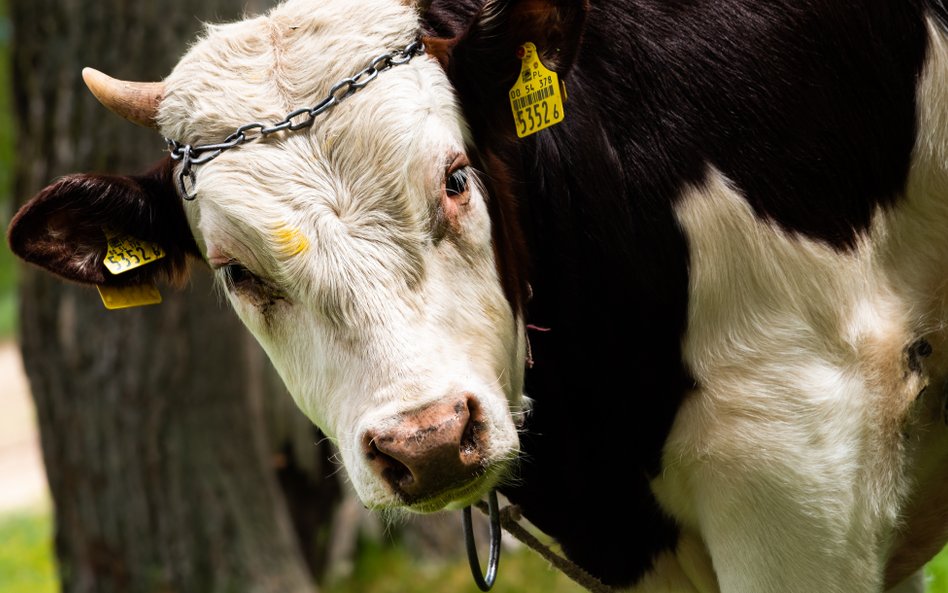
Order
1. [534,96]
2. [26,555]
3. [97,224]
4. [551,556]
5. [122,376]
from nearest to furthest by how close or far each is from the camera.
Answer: [534,96] → [97,224] → [551,556] → [122,376] → [26,555]

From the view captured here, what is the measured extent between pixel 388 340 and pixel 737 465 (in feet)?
3.21

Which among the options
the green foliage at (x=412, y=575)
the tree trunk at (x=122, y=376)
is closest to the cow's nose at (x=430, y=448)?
the green foliage at (x=412, y=575)

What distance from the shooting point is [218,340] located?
6.00m

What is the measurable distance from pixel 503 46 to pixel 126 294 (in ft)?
4.48

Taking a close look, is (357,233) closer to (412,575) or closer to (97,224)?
(97,224)

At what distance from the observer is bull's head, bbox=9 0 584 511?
2.66m

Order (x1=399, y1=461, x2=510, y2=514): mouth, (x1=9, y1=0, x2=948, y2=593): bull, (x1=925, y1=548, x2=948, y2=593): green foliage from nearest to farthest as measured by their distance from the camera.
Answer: (x1=399, y1=461, x2=510, y2=514): mouth < (x1=9, y1=0, x2=948, y2=593): bull < (x1=925, y1=548, x2=948, y2=593): green foliage

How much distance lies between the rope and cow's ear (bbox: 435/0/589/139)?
1170mm

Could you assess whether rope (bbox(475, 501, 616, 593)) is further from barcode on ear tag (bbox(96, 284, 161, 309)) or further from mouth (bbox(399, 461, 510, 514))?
barcode on ear tag (bbox(96, 284, 161, 309))

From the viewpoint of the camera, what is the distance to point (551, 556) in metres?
3.46

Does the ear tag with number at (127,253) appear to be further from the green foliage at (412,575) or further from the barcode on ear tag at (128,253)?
the green foliage at (412,575)

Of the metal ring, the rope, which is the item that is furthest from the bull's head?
the rope

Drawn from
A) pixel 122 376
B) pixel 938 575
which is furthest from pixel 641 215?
pixel 122 376

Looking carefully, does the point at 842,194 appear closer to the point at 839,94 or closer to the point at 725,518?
the point at 839,94
